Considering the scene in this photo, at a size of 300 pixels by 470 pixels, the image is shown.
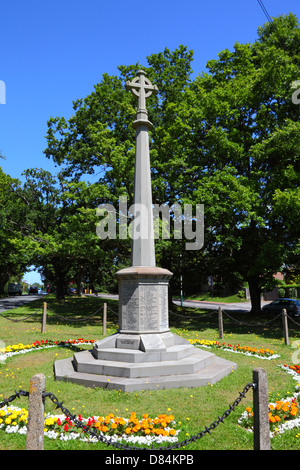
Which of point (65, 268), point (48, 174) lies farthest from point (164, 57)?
point (65, 268)

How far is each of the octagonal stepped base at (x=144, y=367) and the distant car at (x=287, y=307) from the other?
1596 centimetres

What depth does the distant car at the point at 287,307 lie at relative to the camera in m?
22.5

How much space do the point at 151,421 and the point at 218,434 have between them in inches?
38.2

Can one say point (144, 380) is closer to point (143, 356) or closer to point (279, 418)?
point (143, 356)

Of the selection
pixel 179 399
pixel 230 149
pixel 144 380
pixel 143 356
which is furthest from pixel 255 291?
pixel 179 399

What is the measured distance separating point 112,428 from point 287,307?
2101cm

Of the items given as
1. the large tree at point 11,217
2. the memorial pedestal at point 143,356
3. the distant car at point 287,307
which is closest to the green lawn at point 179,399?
the memorial pedestal at point 143,356

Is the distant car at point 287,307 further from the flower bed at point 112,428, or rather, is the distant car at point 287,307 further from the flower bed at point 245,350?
the flower bed at point 112,428

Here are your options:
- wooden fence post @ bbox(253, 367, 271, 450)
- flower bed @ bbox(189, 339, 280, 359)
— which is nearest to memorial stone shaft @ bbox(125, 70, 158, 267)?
flower bed @ bbox(189, 339, 280, 359)

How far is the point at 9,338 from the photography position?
12.6m

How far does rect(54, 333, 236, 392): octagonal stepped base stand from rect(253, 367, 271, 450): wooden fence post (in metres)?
3.01

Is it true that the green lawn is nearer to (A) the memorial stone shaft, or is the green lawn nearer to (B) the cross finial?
(A) the memorial stone shaft

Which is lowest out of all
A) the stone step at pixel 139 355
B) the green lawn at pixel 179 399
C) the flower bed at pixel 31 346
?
the flower bed at pixel 31 346
